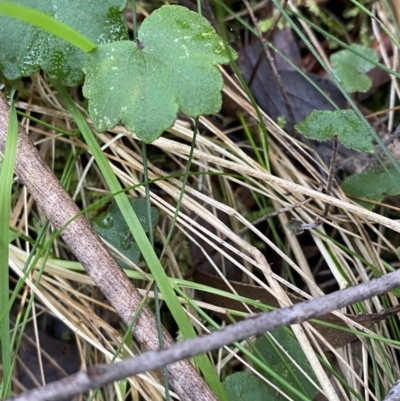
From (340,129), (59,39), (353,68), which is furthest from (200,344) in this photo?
(353,68)

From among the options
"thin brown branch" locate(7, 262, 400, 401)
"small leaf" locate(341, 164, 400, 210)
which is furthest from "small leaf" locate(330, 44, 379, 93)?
"thin brown branch" locate(7, 262, 400, 401)

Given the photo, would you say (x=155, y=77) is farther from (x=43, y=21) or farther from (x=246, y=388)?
(x=246, y=388)

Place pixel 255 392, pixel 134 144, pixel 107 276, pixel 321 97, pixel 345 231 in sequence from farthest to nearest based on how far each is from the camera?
pixel 321 97, pixel 134 144, pixel 345 231, pixel 255 392, pixel 107 276

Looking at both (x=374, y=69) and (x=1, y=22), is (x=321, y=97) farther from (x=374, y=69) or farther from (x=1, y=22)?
(x=1, y=22)

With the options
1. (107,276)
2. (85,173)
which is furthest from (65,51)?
(107,276)

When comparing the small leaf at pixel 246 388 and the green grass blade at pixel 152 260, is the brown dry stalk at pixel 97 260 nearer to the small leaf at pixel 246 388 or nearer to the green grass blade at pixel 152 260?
the green grass blade at pixel 152 260

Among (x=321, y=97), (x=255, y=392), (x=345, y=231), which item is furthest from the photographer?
(x=321, y=97)

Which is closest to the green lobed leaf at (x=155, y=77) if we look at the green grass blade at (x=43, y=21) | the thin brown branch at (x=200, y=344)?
the green grass blade at (x=43, y=21)
